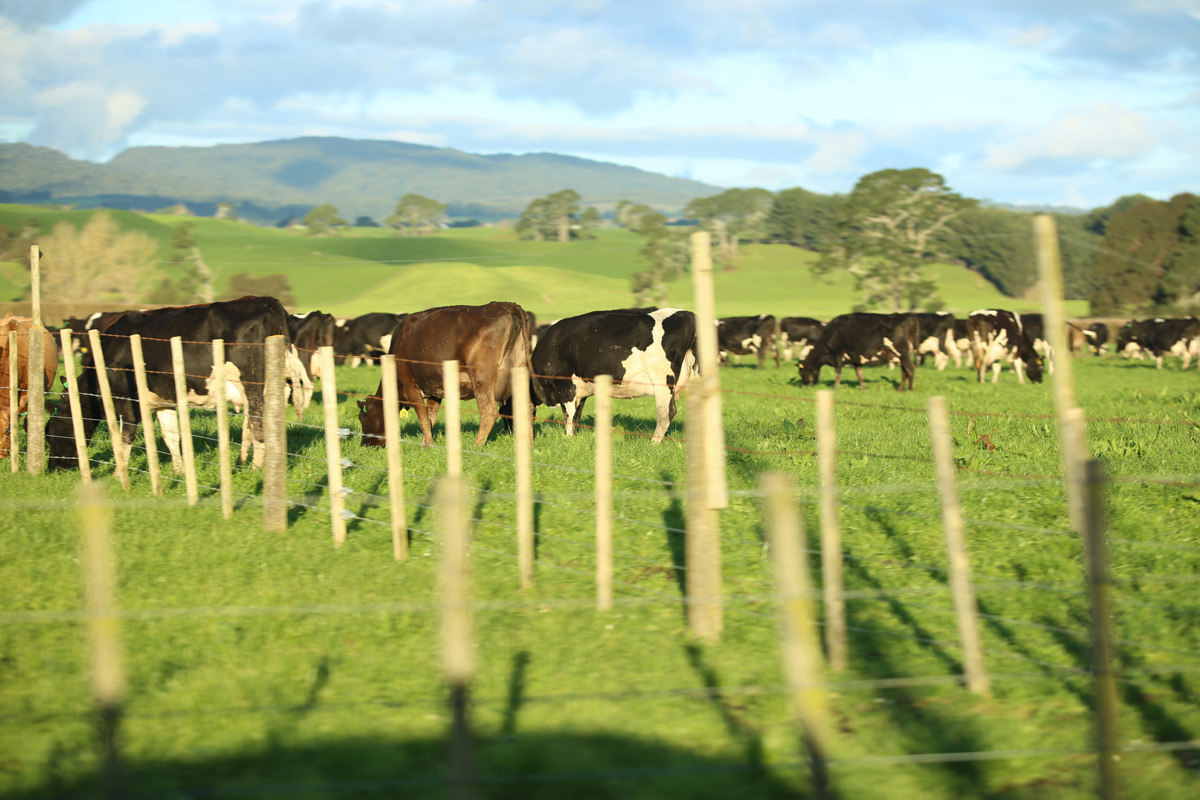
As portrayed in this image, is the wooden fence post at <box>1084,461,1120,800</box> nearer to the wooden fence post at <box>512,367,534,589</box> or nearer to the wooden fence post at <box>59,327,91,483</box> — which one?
the wooden fence post at <box>512,367,534,589</box>

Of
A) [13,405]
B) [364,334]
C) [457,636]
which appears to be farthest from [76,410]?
[364,334]

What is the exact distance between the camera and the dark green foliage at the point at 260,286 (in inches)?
3322

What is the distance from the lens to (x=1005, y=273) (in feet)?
369

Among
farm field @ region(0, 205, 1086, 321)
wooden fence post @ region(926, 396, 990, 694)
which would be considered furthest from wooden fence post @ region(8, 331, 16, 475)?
farm field @ region(0, 205, 1086, 321)

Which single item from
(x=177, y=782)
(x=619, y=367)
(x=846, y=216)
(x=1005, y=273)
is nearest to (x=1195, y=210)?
(x=846, y=216)

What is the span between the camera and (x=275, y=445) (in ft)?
30.6

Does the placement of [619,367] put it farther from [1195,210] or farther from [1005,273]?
[1005,273]

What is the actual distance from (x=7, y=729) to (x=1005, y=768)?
5.22 meters

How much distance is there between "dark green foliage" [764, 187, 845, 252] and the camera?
402 feet

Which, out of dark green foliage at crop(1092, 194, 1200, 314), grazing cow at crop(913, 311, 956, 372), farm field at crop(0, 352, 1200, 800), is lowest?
farm field at crop(0, 352, 1200, 800)

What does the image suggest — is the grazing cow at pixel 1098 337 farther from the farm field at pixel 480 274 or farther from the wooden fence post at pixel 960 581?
the wooden fence post at pixel 960 581

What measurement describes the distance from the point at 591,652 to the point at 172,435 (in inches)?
333

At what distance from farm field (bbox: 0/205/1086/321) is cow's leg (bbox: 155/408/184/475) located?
55.2m

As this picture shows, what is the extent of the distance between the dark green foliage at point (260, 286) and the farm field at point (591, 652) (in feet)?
255
